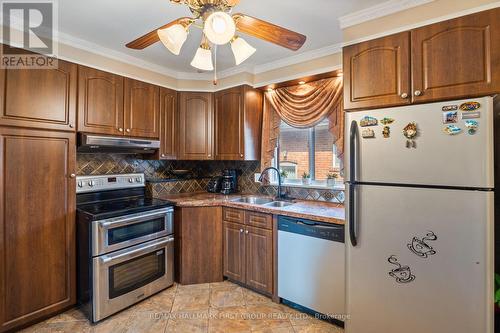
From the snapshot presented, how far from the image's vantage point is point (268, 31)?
139 centimetres

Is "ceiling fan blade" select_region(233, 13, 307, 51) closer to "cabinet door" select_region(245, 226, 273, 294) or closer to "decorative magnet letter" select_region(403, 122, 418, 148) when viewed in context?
"decorative magnet letter" select_region(403, 122, 418, 148)

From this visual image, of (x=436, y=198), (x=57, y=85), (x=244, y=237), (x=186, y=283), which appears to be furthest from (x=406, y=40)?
(x=186, y=283)

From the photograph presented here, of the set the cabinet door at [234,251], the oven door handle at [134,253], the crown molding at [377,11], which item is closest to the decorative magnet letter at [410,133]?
the crown molding at [377,11]

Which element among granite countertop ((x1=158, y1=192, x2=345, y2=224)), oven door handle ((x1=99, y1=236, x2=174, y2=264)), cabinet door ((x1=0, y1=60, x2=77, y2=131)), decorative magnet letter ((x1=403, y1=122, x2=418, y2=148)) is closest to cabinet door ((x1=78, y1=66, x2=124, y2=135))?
cabinet door ((x1=0, y1=60, x2=77, y2=131))

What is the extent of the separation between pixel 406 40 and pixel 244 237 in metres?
2.06

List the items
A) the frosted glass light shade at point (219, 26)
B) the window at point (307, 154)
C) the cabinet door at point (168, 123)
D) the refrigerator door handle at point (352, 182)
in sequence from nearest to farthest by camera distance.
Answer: the frosted glass light shade at point (219, 26)
the refrigerator door handle at point (352, 182)
the window at point (307, 154)
the cabinet door at point (168, 123)

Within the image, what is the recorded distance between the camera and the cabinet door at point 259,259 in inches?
93.1

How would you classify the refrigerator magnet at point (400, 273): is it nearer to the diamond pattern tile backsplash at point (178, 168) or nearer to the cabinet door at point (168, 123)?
the diamond pattern tile backsplash at point (178, 168)

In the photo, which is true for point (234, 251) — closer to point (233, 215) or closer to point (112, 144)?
point (233, 215)

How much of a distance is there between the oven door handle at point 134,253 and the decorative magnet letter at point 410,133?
225 cm

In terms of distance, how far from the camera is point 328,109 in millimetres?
2576

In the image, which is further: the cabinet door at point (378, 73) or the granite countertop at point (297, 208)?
the granite countertop at point (297, 208)

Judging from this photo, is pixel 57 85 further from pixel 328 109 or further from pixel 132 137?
pixel 328 109

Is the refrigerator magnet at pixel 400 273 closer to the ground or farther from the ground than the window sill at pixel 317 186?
→ closer to the ground
